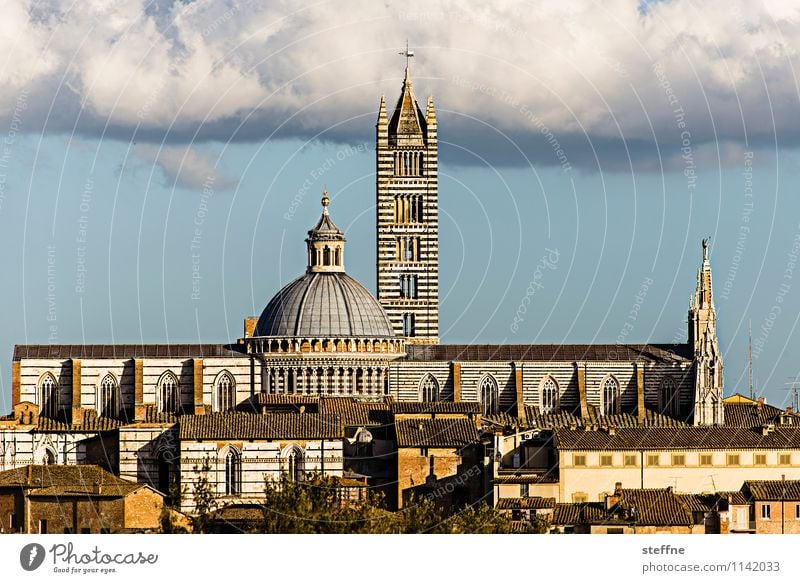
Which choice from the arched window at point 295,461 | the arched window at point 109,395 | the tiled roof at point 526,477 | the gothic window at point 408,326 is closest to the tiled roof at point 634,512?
the tiled roof at point 526,477

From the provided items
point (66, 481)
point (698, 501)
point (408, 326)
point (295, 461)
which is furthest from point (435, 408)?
point (66, 481)

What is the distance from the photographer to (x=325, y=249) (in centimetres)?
10950

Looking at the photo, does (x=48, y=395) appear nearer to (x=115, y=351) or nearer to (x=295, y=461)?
(x=115, y=351)

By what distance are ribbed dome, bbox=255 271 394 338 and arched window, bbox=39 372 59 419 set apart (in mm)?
7359

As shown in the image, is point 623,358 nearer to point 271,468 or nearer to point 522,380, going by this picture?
point 522,380

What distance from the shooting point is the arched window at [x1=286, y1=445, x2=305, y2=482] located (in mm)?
91938

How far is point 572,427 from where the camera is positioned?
98.4 meters

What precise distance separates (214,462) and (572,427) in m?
12.8
